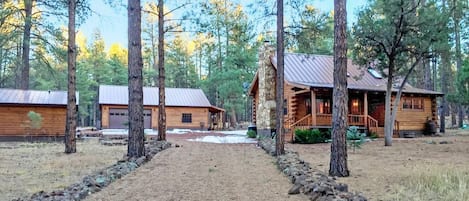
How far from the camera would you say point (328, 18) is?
12.1 metres

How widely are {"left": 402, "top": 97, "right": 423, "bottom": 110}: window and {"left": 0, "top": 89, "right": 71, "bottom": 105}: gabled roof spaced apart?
19331 mm

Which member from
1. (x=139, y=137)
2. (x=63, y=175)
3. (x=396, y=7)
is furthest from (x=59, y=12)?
(x=396, y=7)

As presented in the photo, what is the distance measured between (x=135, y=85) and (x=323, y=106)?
13531 millimetres

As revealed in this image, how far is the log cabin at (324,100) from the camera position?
65.3 feet

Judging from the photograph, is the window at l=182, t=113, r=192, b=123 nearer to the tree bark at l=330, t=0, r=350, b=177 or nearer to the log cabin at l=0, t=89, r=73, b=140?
the log cabin at l=0, t=89, r=73, b=140

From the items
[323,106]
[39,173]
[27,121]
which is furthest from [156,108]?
[39,173]

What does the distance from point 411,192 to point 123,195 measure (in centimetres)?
424

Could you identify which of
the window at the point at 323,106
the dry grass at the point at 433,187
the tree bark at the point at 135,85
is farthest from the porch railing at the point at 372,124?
the tree bark at the point at 135,85

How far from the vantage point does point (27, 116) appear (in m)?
19.5

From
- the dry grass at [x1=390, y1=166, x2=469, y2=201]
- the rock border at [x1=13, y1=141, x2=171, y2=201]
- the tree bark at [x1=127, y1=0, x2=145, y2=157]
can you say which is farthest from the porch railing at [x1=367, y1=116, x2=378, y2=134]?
the rock border at [x1=13, y1=141, x2=171, y2=201]

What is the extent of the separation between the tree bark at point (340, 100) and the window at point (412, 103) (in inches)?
669

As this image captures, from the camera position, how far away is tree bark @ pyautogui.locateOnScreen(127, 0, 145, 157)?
32.7ft

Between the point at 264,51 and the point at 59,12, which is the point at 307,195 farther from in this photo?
the point at 264,51

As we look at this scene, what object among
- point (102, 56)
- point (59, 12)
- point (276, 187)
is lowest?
point (276, 187)
